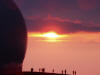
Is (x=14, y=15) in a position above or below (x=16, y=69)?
above

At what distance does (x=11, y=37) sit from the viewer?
166 ft

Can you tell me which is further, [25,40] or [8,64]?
[25,40]

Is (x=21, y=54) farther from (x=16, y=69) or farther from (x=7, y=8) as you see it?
(x=7, y=8)

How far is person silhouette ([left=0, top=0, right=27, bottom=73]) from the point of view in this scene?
164 ft

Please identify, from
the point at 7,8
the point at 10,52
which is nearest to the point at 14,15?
the point at 7,8

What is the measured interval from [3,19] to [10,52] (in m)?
3.62

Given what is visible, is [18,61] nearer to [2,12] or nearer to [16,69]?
[16,69]

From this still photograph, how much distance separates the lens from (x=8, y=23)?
50.6 meters

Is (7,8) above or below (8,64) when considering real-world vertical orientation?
above

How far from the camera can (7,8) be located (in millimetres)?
51344

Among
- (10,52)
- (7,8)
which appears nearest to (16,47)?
(10,52)

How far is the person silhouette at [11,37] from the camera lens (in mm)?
49844

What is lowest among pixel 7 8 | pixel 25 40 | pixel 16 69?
pixel 16 69

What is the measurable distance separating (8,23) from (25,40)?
4.03 meters
